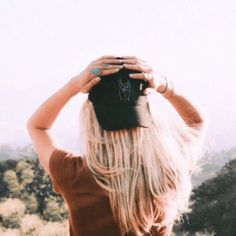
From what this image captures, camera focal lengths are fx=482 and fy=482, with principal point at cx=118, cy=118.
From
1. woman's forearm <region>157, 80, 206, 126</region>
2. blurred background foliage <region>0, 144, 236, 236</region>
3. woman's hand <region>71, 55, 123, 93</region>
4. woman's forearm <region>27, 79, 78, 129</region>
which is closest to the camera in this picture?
woman's hand <region>71, 55, 123, 93</region>

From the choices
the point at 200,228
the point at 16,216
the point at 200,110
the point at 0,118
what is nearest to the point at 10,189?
the point at 16,216

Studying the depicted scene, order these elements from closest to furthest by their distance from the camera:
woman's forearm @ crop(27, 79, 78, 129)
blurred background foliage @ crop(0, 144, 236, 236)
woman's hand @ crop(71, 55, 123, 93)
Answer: woman's hand @ crop(71, 55, 123, 93), woman's forearm @ crop(27, 79, 78, 129), blurred background foliage @ crop(0, 144, 236, 236)

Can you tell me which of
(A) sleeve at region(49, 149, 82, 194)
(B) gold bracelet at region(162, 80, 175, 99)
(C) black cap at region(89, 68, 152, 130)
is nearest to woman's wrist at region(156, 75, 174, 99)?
(B) gold bracelet at region(162, 80, 175, 99)

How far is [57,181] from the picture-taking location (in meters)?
1.27

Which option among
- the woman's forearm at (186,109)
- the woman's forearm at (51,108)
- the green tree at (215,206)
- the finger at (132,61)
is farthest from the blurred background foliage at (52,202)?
the finger at (132,61)

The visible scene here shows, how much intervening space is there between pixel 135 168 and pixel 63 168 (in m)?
0.19

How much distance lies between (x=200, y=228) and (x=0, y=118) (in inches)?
579

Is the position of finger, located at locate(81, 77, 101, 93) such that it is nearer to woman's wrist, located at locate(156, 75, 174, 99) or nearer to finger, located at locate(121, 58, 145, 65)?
finger, located at locate(121, 58, 145, 65)

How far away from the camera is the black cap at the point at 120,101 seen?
1.25 meters

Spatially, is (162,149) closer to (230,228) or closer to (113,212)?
(113,212)

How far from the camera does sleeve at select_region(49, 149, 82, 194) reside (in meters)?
1.25

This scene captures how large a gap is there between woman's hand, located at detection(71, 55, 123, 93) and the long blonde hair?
0.07 m

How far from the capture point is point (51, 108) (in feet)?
4.55

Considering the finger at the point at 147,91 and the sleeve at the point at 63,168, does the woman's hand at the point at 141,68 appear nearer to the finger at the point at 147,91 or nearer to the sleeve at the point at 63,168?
the finger at the point at 147,91
